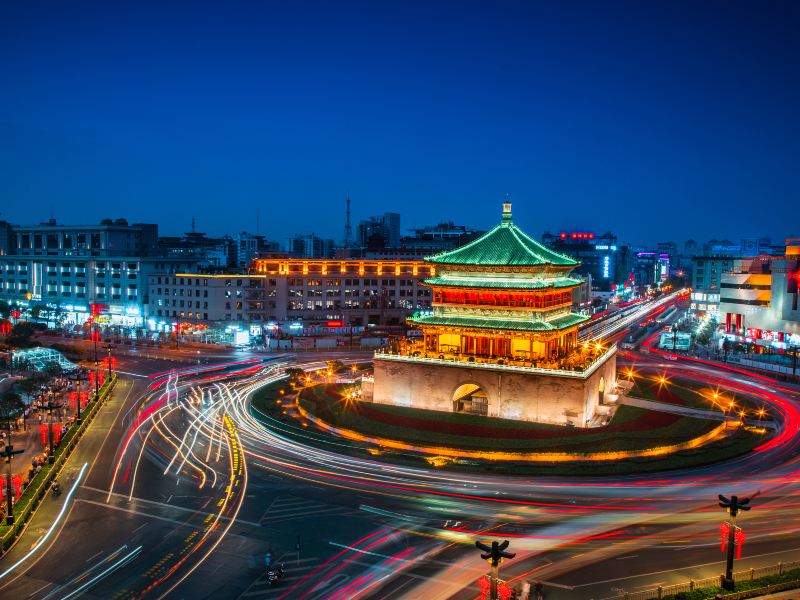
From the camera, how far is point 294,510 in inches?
1196

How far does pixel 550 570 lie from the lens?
81.8 ft

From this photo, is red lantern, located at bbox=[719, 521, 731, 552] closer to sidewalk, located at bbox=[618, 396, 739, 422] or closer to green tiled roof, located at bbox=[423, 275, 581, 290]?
sidewalk, located at bbox=[618, 396, 739, 422]

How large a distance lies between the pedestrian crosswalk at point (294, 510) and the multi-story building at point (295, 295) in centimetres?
6376

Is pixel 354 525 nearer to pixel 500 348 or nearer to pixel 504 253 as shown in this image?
pixel 500 348

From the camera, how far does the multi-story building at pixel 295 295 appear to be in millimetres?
93062

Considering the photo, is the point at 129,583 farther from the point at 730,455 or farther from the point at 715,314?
the point at 715,314

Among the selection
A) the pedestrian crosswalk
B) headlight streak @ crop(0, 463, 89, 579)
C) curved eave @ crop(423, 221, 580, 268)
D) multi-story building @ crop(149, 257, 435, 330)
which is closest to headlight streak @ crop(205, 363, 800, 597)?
the pedestrian crosswalk

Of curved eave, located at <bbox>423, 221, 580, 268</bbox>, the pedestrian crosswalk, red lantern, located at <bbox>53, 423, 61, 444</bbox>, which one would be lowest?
the pedestrian crosswalk

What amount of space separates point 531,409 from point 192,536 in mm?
25479

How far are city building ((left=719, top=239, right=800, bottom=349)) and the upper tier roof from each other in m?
45.9

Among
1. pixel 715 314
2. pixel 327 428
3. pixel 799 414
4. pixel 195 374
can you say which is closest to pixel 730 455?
pixel 799 414

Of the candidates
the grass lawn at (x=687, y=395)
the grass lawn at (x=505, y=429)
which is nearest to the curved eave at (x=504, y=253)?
the grass lawn at (x=505, y=429)

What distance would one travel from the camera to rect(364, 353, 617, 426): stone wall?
146 feet

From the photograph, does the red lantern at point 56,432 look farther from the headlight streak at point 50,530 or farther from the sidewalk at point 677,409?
the sidewalk at point 677,409
